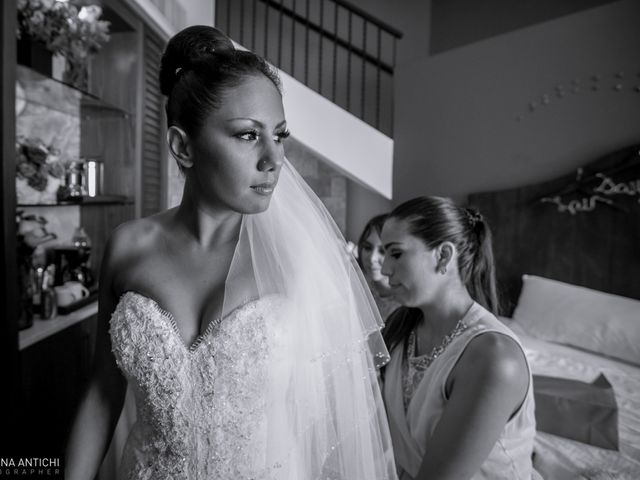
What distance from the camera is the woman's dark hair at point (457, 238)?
4.53 ft

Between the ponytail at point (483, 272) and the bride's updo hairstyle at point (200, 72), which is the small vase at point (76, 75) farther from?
the ponytail at point (483, 272)

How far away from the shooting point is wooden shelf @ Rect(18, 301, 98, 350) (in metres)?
1.88

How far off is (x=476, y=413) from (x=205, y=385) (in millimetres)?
579

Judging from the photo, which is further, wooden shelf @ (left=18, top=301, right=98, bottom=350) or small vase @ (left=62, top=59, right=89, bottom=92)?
small vase @ (left=62, top=59, right=89, bottom=92)

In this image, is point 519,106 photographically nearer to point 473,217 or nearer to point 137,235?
point 473,217

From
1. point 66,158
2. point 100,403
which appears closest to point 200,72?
point 100,403

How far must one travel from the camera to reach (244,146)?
91 cm

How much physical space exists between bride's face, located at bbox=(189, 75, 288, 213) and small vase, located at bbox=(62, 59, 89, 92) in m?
1.65

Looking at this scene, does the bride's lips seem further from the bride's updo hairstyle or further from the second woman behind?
the second woman behind

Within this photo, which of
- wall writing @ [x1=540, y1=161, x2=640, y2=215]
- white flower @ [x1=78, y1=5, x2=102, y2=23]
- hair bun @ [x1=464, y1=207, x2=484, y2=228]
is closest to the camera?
hair bun @ [x1=464, y1=207, x2=484, y2=228]

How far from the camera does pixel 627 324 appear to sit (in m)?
2.71

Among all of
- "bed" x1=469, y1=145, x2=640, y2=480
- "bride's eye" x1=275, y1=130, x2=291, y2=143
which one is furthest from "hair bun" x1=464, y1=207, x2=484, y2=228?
"bed" x1=469, y1=145, x2=640, y2=480

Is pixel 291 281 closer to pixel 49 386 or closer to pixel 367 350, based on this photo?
pixel 367 350

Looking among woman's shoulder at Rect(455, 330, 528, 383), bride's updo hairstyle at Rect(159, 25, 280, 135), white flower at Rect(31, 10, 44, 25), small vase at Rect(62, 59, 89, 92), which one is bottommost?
woman's shoulder at Rect(455, 330, 528, 383)
